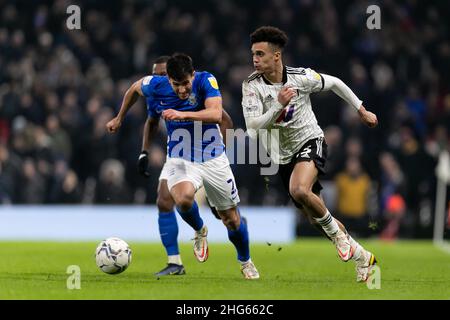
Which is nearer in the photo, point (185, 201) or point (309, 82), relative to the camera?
point (185, 201)

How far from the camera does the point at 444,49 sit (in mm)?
21781

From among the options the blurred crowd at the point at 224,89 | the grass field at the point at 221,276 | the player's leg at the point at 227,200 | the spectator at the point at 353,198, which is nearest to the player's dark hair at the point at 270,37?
the player's leg at the point at 227,200

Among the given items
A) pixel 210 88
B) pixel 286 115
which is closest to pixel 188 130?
pixel 210 88

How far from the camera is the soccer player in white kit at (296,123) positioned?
970 centimetres

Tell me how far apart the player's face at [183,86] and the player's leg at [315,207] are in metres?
1.23

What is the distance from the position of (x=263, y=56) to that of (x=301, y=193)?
51.7 inches

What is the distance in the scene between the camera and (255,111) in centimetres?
969

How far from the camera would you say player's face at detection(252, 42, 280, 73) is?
991 cm

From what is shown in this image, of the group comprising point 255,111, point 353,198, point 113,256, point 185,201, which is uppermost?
point 255,111

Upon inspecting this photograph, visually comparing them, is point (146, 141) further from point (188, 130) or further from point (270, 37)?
point (270, 37)

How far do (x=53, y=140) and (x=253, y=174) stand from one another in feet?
11.8

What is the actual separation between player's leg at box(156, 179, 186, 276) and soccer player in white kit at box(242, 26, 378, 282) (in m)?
Answer: 1.10
